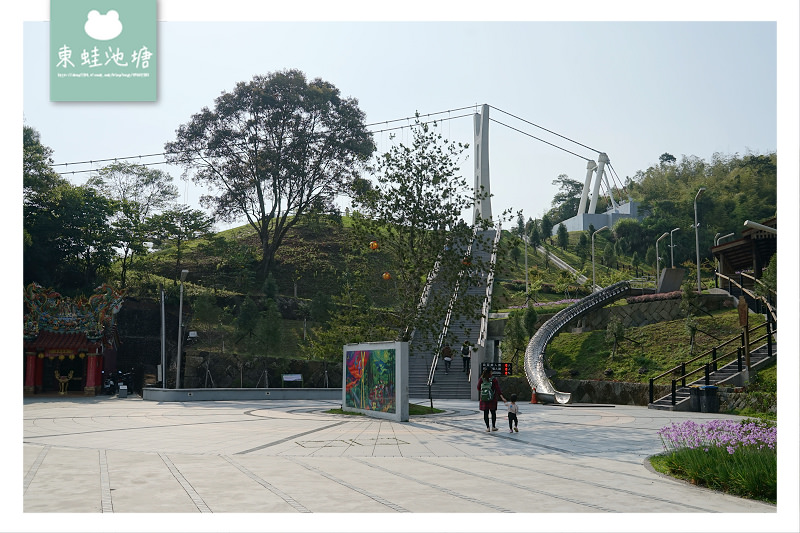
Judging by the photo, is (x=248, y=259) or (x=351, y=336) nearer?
(x=351, y=336)

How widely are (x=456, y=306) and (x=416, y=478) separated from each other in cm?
1324

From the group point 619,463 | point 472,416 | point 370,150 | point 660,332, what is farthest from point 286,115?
point 619,463

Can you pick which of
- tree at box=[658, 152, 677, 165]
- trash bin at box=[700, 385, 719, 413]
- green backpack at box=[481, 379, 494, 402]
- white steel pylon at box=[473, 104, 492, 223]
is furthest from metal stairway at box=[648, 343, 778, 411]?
tree at box=[658, 152, 677, 165]

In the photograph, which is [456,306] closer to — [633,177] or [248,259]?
[248,259]

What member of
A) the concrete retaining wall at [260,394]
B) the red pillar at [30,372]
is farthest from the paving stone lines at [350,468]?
the red pillar at [30,372]

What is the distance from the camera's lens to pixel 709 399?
23125 mm

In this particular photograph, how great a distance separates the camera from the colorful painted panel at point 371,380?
2084 centimetres

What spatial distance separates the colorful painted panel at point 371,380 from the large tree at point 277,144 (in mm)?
29564

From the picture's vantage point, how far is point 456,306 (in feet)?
77.9

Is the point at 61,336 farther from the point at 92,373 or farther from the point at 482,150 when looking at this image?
the point at 482,150

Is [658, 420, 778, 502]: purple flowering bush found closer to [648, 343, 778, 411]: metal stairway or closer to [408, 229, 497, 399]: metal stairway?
[648, 343, 778, 411]: metal stairway

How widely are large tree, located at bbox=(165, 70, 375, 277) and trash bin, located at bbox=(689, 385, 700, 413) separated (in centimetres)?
3235

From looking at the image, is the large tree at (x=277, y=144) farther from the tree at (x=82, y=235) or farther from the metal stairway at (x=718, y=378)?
the metal stairway at (x=718, y=378)

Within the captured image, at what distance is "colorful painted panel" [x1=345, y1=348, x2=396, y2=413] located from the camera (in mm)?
20842
